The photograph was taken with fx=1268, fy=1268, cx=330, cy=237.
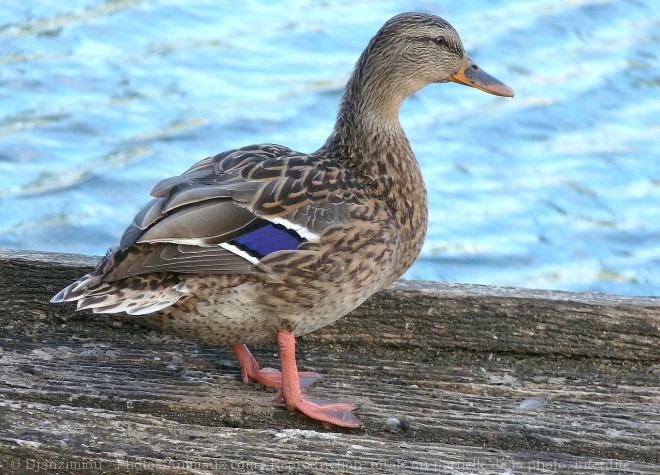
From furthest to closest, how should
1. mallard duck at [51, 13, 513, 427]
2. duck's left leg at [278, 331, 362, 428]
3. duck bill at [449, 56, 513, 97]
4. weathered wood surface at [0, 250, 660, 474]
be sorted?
duck bill at [449, 56, 513, 97], mallard duck at [51, 13, 513, 427], duck's left leg at [278, 331, 362, 428], weathered wood surface at [0, 250, 660, 474]

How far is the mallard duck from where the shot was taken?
141 inches

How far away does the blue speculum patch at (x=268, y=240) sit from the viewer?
12.1 feet

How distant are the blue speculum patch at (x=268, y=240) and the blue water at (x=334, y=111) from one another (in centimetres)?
429

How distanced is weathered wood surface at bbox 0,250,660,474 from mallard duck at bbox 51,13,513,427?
0.14 meters

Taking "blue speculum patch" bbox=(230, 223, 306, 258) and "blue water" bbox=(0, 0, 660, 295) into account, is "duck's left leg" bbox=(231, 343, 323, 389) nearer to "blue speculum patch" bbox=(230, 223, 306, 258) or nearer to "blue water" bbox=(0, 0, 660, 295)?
"blue speculum patch" bbox=(230, 223, 306, 258)

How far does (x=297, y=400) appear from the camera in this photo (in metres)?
3.55

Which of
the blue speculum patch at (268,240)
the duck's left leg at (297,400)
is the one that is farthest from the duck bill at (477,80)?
the duck's left leg at (297,400)

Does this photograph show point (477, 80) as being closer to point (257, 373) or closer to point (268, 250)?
point (268, 250)

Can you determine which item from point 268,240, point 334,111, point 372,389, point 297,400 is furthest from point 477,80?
point 334,111

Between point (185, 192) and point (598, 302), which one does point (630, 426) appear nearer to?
point (598, 302)

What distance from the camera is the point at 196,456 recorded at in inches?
122

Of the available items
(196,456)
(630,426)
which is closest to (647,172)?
(630,426)

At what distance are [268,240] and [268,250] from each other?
0.11ft

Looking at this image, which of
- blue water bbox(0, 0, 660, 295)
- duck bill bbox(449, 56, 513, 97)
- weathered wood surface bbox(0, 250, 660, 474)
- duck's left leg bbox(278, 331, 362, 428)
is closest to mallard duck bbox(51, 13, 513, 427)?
duck's left leg bbox(278, 331, 362, 428)
